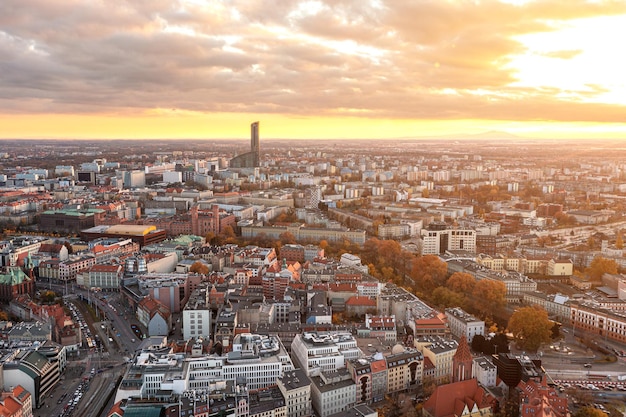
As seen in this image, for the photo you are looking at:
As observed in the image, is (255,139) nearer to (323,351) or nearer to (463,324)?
(463,324)

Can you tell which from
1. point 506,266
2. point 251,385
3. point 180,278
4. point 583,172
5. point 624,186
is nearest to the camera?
point 251,385

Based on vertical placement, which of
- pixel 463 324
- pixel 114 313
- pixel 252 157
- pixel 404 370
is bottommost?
pixel 114 313

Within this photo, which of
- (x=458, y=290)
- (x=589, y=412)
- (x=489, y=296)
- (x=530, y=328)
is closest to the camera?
(x=589, y=412)

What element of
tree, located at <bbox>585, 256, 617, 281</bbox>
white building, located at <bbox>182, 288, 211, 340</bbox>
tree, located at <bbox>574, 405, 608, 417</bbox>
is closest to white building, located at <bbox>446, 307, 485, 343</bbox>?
tree, located at <bbox>574, 405, 608, 417</bbox>

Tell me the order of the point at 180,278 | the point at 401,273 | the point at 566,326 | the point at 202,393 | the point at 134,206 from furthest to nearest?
the point at 134,206 < the point at 401,273 < the point at 180,278 < the point at 566,326 < the point at 202,393

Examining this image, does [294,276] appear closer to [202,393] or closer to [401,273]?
[401,273]

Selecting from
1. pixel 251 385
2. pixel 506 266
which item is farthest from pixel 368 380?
pixel 506 266

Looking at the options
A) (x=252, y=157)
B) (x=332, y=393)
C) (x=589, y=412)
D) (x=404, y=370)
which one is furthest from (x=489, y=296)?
(x=252, y=157)
